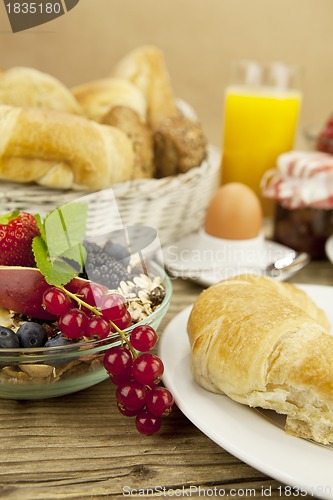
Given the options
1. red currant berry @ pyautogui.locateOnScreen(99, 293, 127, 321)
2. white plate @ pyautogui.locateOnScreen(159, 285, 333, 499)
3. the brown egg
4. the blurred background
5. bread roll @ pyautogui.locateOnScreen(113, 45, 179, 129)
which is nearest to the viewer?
white plate @ pyautogui.locateOnScreen(159, 285, 333, 499)

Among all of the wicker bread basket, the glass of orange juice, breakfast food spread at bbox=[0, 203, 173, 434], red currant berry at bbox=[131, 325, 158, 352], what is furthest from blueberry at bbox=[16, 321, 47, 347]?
the glass of orange juice

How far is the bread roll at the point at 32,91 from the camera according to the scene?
3.80ft

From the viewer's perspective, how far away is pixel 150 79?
4.68 feet

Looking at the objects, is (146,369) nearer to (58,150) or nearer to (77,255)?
(77,255)

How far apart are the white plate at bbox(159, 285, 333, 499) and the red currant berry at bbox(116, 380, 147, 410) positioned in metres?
0.05

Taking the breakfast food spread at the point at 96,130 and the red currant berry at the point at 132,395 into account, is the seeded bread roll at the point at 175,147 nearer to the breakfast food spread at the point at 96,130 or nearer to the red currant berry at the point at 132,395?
the breakfast food spread at the point at 96,130

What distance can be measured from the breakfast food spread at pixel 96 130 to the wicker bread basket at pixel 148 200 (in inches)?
1.3

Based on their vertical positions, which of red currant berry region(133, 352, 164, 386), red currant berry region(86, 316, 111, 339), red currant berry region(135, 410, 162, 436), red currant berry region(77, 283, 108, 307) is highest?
red currant berry region(77, 283, 108, 307)

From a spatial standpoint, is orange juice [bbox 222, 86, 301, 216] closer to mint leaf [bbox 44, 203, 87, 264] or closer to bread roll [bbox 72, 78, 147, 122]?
bread roll [bbox 72, 78, 147, 122]

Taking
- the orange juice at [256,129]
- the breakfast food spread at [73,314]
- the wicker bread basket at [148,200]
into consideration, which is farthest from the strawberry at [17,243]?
the orange juice at [256,129]

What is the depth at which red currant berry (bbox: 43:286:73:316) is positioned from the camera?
23.9 inches

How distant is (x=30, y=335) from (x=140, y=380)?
13 cm

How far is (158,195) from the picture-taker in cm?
111

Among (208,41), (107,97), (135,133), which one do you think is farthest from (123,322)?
(208,41)
